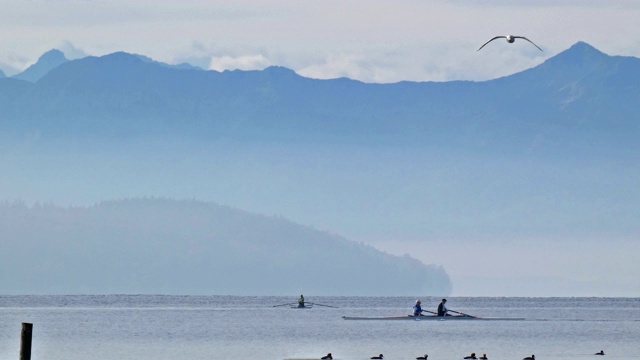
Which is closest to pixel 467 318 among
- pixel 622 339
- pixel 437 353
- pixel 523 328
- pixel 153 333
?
pixel 523 328

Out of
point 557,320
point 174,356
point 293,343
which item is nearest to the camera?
point 174,356

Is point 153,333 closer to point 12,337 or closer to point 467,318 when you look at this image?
point 12,337

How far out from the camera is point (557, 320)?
143 meters

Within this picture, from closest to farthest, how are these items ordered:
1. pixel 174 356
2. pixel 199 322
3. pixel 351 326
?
pixel 174 356 → pixel 351 326 → pixel 199 322

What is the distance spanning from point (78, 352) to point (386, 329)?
110ft

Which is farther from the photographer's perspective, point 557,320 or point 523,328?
point 557,320

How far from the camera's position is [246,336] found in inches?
4146

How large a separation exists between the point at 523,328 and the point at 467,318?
4673 millimetres

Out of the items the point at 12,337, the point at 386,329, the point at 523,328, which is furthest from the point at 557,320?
the point at 12,337

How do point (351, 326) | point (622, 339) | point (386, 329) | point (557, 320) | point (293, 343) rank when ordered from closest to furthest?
point (293, 343) < point (622, 339) < point (386, 329) < point (351, 326) < point (557, 320)

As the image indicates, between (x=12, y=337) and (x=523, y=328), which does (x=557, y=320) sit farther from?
(x=12, y=337)

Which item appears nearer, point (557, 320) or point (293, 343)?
point (293, 343)

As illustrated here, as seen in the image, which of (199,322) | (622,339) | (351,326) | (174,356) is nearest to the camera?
(174,356)

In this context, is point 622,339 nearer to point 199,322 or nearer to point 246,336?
point 246,336
